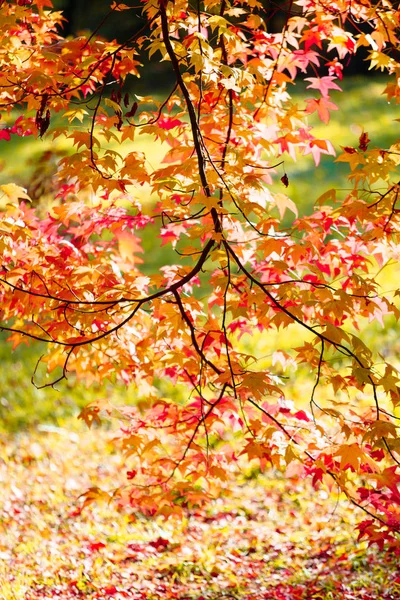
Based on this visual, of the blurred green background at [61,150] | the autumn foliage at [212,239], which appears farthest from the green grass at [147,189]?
the autumn foliage at [212,239]

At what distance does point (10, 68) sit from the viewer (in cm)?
304

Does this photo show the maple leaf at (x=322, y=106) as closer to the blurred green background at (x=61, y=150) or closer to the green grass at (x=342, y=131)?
the blurred green background at (x=61, y=150)

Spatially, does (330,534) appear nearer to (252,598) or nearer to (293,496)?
(293,496)

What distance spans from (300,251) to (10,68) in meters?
1.39

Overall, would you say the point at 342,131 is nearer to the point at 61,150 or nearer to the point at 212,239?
the point at 61,150

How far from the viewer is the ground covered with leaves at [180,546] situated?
362cm

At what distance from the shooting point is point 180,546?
429 cm

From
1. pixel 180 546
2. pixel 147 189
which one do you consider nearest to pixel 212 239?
pixel 180 546

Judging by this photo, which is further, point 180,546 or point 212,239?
point 180,546

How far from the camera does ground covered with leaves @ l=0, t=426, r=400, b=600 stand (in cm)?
362

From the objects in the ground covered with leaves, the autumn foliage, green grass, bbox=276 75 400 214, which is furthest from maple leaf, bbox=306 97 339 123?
green grass, bbox=276 75 400 214

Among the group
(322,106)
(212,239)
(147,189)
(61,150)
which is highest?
(147,189)

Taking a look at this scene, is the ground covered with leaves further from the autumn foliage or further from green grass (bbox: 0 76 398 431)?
green grass (bbox: 0 76 398 431)

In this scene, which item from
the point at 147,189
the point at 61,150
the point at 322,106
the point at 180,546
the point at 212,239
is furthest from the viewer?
the point at 147,189
